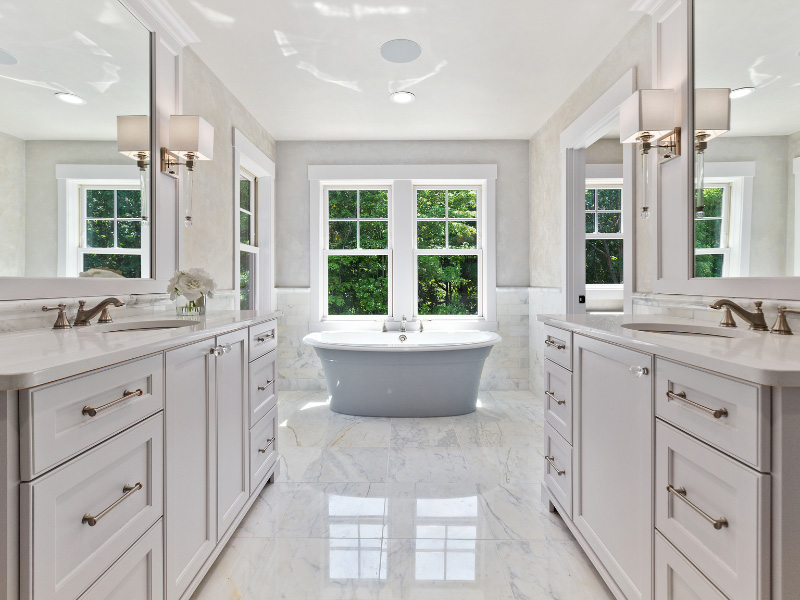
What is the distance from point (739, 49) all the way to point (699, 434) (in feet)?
4.78

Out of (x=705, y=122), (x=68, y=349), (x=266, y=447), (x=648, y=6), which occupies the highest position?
(x=648, y=6)

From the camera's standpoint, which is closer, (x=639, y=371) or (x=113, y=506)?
(x=113, y=506)

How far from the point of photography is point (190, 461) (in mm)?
1411

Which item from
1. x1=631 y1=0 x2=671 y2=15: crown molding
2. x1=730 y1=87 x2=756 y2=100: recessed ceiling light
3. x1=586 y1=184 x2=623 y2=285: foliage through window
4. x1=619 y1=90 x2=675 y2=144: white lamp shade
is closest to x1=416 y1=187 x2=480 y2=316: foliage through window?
x1=586 y1=184 x2=623 y2=285: foliage through window

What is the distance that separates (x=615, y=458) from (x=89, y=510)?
1.41m

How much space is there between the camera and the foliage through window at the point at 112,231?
178 centimetres

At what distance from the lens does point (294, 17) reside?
95.3 inches

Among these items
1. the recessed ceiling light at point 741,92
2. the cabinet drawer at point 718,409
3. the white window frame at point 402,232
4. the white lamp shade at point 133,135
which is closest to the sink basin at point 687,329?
the cabinet drawer at point 718,409

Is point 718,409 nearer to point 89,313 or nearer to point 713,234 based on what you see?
point 713,234

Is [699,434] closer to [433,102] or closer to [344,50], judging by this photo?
[344,50]

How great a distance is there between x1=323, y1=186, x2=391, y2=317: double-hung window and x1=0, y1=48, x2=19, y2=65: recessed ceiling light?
3.24 meters

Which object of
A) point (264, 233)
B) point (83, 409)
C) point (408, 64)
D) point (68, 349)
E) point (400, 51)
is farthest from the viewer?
point (264, 233)

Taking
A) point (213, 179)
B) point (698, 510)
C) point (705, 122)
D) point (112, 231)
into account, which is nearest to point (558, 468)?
point (698, 510)

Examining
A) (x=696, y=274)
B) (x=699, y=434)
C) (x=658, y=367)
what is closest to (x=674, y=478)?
(x=699, y=434)
